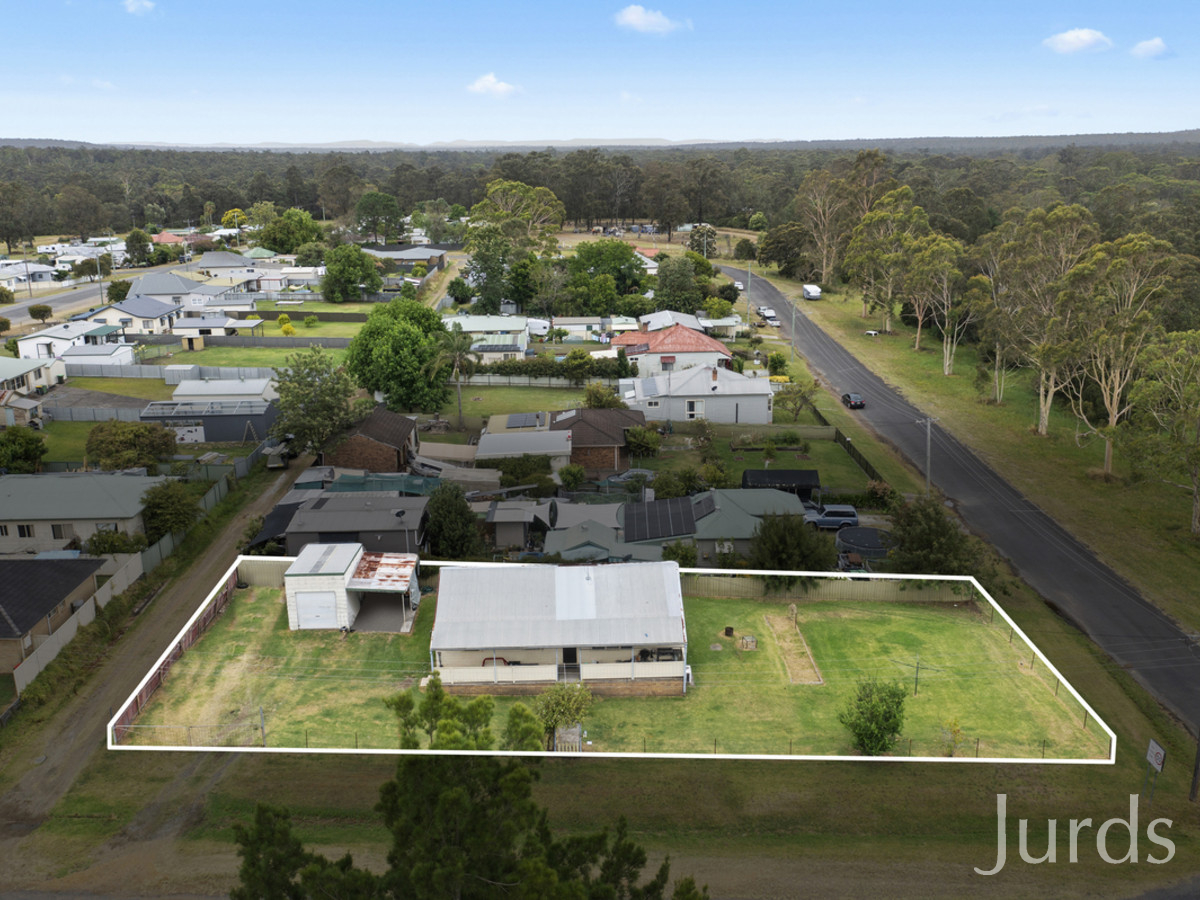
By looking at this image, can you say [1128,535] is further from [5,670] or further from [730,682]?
[5,670]

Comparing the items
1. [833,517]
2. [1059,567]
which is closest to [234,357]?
[833,517]

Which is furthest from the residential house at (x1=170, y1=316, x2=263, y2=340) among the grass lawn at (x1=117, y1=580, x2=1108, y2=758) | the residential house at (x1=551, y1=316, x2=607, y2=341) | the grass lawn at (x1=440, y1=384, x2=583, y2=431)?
the grass lawn at (x1=117, y1=580, x2=1108, y2=758)

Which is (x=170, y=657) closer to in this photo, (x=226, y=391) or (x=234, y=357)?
(x=226, y=391)

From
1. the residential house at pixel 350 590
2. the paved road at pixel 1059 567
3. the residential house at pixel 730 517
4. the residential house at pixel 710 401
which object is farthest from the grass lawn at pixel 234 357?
the residential house at pixel 350 590

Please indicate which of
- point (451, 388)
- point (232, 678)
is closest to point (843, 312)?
point (451, 388)

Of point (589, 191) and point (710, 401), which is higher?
point (589, 191)

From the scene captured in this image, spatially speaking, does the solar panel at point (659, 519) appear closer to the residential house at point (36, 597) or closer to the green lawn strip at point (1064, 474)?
the green lawn strip at point (1064, 474)

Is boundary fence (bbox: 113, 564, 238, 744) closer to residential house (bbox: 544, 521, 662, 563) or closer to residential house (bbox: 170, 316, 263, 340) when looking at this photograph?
residential house (bbox: 544, 521, 662, 563)
